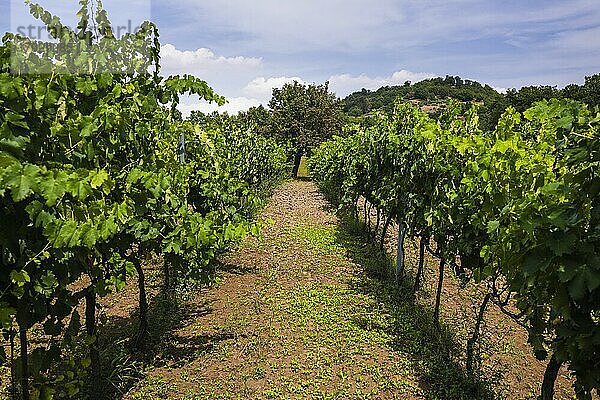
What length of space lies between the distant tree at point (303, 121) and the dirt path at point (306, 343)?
29080 mm

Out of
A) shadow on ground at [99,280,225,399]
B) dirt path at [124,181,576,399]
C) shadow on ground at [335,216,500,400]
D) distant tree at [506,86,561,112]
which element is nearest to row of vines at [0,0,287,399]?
shadow on ground at [99,280,225,399]

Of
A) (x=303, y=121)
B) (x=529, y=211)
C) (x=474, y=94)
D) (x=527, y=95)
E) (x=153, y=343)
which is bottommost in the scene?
(x=153, y=343)

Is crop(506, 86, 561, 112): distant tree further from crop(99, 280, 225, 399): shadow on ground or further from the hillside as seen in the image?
crop(99, 280, 225, 399): shadow on ground

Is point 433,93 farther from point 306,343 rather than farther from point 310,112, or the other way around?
point 306,343

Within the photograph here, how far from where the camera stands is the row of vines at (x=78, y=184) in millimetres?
2529

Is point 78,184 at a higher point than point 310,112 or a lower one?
lower

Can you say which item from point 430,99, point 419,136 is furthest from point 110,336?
point 430,99

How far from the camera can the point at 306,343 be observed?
587cm

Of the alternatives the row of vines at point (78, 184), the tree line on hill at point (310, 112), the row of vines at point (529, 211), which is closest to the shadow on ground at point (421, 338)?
the row of vines at point (529, 211)

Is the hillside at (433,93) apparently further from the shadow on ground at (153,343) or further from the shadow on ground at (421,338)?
the shadow on ground at (153,343)

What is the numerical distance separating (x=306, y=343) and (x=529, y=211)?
375 cm

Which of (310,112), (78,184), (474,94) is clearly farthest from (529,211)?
(474,94)

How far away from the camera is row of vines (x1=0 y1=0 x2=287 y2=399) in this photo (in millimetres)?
2529

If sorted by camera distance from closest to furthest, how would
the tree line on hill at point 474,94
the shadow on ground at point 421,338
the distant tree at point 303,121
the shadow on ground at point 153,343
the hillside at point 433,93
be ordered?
the shadow on ground at point 421,338 → the shadow on ground at point 153,343 → the distant tree at point 303,121 → the tree line on hill at point 474,94 → the hillside at point 433,93
